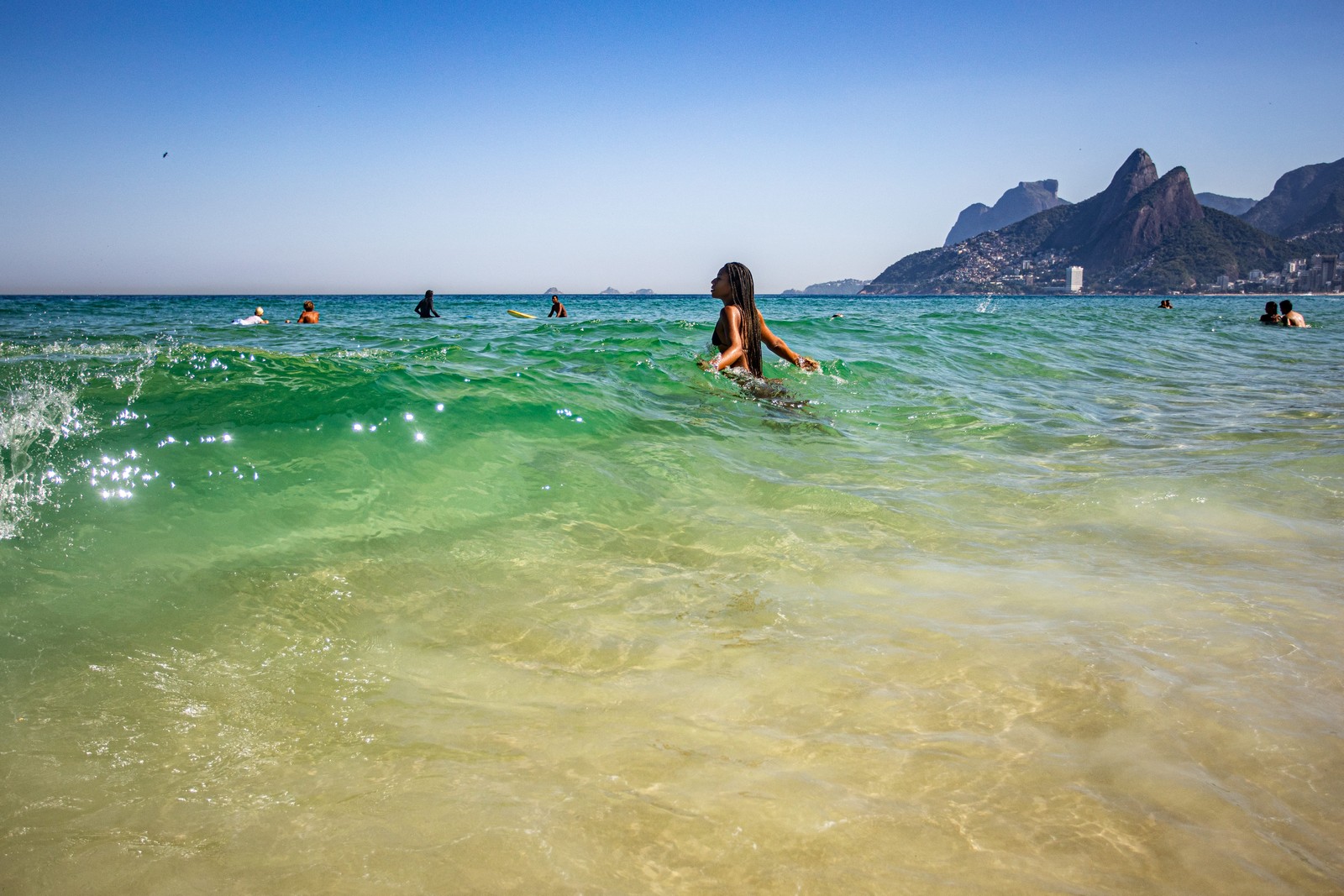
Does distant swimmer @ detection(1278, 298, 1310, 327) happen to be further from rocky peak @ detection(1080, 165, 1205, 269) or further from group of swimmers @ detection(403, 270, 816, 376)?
rocky peak @ detection(1080, 165, 1205, 269)

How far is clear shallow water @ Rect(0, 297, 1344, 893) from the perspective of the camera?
154 centimetres

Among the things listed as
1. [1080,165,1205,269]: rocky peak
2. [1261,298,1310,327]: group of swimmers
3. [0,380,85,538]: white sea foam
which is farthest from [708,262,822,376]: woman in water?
[1080,165,1205,269]: rocky peak

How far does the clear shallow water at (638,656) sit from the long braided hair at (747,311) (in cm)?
285

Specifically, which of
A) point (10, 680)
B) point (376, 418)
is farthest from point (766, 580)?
point (376, 418)

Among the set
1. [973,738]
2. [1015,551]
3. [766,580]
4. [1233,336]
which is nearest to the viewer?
[973,738]

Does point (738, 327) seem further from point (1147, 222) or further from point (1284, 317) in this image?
point (1147, 222)

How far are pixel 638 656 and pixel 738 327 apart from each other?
6391mm

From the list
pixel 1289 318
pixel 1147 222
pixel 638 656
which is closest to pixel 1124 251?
pixel 1147 222

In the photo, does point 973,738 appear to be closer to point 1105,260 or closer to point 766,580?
point 766,580

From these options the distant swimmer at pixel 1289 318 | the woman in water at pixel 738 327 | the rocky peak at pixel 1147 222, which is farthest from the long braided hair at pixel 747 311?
the rocky peak at pixel 1147 222

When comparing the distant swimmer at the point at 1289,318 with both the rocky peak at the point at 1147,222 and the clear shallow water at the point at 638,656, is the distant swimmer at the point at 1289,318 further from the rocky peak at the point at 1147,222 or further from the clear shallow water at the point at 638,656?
the rocky peak at the point at 1147,222

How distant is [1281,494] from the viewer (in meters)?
4.49

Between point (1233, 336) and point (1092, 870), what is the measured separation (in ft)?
79.1

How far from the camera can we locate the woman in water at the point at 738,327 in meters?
8.31
